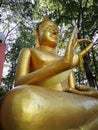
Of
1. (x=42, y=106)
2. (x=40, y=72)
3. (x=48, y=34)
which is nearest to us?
(x=42, y=106)

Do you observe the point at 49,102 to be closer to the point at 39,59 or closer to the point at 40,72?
the point at 40,72

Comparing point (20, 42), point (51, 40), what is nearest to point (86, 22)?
point (20, 42)

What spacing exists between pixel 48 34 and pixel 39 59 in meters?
0.36

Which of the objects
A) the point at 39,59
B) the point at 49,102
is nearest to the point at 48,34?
the point at 39,59

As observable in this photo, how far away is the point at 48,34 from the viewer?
283cm

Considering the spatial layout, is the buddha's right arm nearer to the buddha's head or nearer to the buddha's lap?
the buddha's lap

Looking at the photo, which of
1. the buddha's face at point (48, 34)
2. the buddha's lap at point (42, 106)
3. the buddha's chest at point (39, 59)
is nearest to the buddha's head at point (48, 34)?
the buddha's face at point (48, 34)

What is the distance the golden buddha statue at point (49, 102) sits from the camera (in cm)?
186

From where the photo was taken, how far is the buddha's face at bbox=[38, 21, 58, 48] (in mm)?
2826

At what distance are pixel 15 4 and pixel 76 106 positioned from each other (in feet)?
24.2

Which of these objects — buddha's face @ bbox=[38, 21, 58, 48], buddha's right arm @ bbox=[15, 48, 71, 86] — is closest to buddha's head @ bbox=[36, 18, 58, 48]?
buddha's face @ bbox=[38, 21, 58, 48]

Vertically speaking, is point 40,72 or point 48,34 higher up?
point 48,34

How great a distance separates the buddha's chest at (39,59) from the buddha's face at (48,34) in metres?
0.23

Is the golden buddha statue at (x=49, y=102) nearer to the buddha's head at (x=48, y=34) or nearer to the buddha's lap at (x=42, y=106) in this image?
the buddha's lap at (x=42, y=106)
